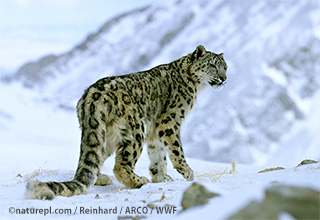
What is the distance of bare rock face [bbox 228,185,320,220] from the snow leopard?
3.15 meters

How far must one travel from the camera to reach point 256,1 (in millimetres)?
62938

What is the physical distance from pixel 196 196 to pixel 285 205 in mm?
1376

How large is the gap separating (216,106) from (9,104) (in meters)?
20.7

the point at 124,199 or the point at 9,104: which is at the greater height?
the point at 9,104

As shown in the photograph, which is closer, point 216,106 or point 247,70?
point 216,106

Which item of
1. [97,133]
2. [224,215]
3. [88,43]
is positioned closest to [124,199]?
[97,133]

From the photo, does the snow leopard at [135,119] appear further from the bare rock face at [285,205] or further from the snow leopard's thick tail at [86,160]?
the bare rock face at [285,205]

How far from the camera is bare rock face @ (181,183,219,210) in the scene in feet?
14.7

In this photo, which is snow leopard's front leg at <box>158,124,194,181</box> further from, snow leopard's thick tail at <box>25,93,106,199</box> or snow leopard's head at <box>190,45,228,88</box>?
snow leopard's thick tail at <box>25,93,106,199</box>

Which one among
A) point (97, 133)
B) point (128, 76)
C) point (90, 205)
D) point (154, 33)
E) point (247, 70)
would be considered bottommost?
point (90, 205)

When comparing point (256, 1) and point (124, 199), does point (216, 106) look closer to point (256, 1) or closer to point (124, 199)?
point (256, 1)

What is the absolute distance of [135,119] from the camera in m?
7.75

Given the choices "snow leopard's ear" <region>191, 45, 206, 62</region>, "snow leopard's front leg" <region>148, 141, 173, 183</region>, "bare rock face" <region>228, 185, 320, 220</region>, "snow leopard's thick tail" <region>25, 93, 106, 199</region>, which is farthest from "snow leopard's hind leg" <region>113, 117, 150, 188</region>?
"bare rock face" <region>228, 185, 320, 220</region>

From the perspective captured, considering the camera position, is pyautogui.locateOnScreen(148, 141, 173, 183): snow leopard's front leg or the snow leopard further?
pyautogui.locateOnScreen(148, 141, 173, 183): snow leopard's front leg
